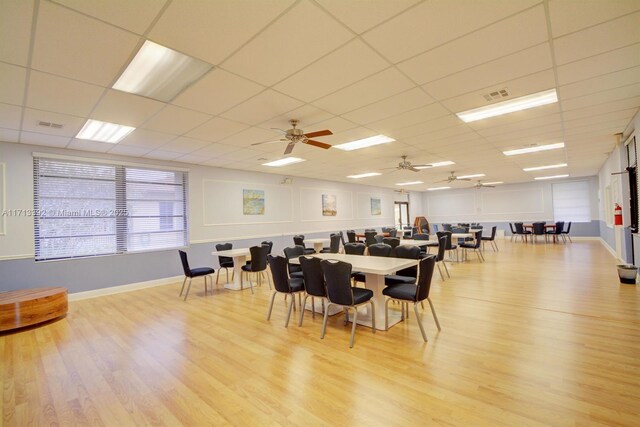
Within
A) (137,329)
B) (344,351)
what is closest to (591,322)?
(344,351)

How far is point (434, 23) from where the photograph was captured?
7.44 feet

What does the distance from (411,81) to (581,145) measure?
598cm

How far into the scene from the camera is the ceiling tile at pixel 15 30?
6.45ft

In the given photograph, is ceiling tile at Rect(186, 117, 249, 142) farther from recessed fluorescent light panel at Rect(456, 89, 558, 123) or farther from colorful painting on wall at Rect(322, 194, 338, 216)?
colorful painting on wall at Rect(322, 194, 338, 216)

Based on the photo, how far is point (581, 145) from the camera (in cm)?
655

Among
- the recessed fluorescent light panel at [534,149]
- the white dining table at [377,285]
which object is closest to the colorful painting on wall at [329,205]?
the recessed fluorescent light panel at [534,149]

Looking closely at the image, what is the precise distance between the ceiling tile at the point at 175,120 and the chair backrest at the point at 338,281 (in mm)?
2773

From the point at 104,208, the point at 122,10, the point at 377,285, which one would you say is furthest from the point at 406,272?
the point at 104,208

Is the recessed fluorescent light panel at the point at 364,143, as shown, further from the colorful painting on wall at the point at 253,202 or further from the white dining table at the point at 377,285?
the colorful painting on wall at the point at 253,202

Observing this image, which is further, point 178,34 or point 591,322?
point 591,322

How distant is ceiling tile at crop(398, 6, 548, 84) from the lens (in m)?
2.31

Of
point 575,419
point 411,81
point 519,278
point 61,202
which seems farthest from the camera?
point 519,278

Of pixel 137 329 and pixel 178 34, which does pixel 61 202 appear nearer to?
pixel 137 329

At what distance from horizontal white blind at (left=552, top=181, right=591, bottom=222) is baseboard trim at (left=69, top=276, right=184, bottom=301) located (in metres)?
16.7
